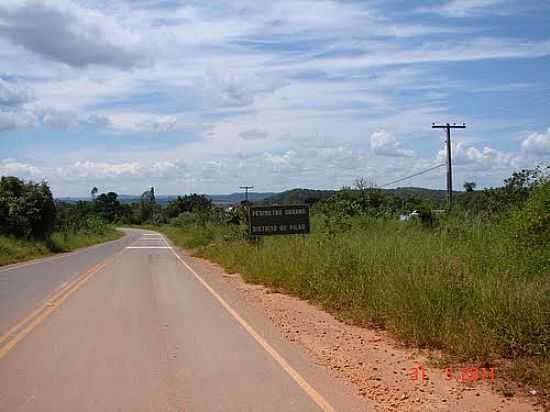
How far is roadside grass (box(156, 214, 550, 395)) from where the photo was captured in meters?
9.05

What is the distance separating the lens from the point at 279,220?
26484mm

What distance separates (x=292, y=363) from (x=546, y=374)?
331cm

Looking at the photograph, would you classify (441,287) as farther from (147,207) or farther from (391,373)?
(147,207)

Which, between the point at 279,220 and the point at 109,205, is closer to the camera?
the point at 279,220

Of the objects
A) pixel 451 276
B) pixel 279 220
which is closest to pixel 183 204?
pixel 279 220

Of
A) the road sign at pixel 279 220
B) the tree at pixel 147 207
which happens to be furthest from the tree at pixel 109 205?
the road sign at pixel 279 220

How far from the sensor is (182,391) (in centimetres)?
782

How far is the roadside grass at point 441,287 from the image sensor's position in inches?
356

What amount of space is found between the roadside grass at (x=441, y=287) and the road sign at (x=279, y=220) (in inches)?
199

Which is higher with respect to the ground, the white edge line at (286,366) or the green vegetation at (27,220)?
the green vegetation at (27,220)

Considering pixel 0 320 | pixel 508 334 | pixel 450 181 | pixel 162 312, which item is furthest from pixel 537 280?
pixel 450 181
